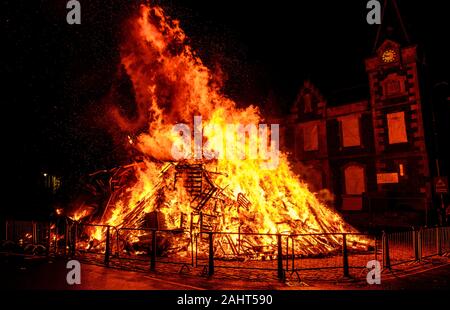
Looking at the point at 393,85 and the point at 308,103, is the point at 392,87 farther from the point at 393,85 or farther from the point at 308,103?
the point at 308,103

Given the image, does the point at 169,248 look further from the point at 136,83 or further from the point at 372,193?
the point at 372,193

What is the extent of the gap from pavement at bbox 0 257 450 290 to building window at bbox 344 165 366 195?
718 inches

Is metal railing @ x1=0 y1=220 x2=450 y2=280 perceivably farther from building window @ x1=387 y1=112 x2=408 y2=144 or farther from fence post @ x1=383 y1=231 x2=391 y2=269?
building window @ x1=387 y1=112 x2=408 y2=144

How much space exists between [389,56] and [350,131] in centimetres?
667

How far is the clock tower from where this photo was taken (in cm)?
2528

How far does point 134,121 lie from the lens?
19.4m

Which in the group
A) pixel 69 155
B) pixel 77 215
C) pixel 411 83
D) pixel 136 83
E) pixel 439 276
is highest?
pixel 411 83
